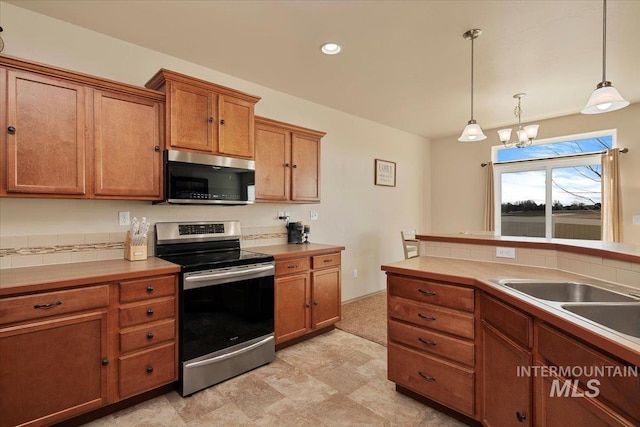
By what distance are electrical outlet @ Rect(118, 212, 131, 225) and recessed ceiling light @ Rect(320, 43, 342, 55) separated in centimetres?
216

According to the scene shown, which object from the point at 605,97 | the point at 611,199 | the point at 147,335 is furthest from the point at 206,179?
the point at 611,199

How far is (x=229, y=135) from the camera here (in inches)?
107

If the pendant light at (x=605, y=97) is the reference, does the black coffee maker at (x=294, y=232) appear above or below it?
below

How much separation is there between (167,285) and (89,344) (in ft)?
1.74

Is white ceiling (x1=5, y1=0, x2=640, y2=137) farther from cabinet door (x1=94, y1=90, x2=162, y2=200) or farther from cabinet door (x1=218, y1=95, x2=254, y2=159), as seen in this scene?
cabinet door (x1=94, y1=90, x2=162, y2=200)

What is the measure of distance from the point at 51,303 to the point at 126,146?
44.6 inches

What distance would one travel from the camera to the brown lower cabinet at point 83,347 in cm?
167

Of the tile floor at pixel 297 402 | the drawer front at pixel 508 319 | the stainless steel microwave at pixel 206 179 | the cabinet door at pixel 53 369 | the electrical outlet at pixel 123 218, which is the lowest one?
the tile floor at pixel 297 402

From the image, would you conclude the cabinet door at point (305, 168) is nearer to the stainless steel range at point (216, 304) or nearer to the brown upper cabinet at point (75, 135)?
the stainless steel range at point (216, 304)

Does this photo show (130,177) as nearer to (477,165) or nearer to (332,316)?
(332,316)

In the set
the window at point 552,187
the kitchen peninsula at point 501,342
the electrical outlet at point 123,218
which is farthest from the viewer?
the window at point 552,187

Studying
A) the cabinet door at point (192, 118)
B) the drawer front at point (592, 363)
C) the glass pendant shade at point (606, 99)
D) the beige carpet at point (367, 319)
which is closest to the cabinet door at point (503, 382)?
the drawer front at point (592, 363)

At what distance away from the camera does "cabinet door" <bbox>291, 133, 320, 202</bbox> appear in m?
3.39

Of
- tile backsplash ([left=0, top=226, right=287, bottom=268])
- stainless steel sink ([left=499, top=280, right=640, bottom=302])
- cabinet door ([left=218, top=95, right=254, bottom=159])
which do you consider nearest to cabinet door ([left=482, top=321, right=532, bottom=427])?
stainless steel sink ([left=499, top=280, right=640, bottom=302])
